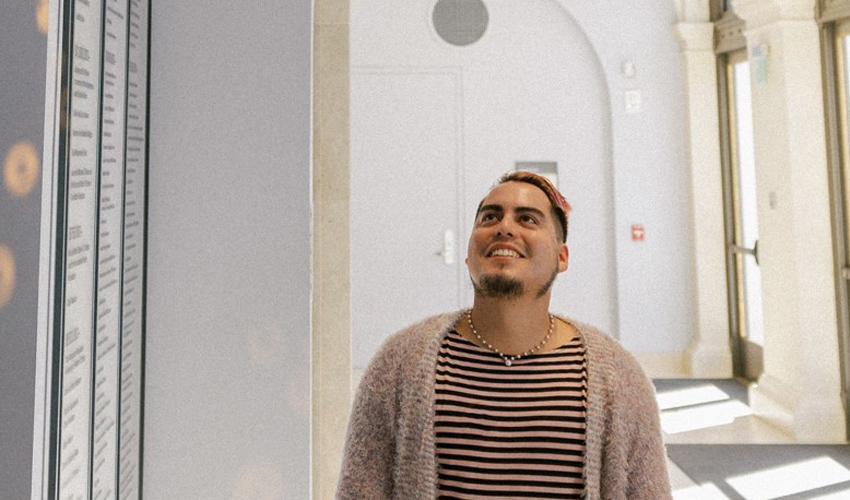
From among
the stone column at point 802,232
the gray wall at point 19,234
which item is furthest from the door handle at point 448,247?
the gray wall at point 19,234

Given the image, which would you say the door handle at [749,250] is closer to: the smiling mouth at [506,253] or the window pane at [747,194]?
the window pane at [747,194]

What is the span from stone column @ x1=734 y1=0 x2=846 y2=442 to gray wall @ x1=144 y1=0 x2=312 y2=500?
374 centimetres

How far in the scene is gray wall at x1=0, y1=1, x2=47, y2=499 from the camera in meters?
0.48

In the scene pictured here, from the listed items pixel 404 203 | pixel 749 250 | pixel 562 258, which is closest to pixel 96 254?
pixel 562 258

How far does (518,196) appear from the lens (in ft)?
3.37

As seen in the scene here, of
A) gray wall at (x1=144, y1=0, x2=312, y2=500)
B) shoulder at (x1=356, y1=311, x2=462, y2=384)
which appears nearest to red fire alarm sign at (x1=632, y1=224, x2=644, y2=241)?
shoulder at (x1=356, y1=311, x2=462, y2=384)

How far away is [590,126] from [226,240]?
4.85 metres

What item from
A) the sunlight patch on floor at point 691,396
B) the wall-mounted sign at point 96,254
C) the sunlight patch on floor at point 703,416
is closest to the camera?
the wall-mounted sign at point 96,254

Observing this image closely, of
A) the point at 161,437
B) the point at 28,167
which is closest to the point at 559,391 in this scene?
the point at 161,437

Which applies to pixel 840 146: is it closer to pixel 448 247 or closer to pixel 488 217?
pixel 448 247

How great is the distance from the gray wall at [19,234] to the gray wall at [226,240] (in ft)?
1.56

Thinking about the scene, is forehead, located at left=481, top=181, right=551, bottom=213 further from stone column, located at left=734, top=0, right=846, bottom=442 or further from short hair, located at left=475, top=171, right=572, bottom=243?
stone column, located at left=734, top=0, right=846, bottom=442

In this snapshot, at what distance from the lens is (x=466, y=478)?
3.10 feet

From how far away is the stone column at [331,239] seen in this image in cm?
175
